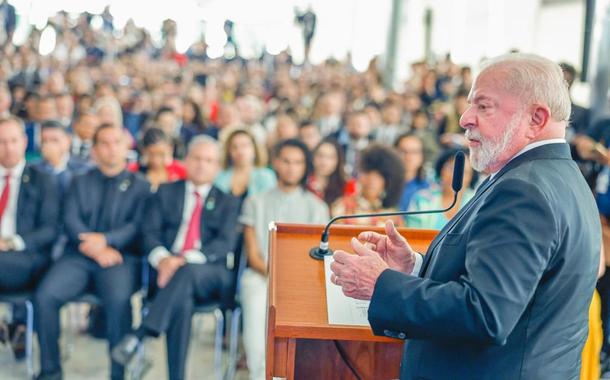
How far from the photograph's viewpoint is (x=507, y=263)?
3.90 feet

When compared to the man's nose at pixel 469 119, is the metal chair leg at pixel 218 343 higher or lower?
lower

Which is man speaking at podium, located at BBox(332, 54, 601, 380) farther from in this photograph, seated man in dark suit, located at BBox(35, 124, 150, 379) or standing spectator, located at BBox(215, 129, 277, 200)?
standing spectator, located at BBox(215, 129, 277, 200)

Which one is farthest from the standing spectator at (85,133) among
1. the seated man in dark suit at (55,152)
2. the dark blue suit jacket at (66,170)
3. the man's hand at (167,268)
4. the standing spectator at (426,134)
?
the standing spectator at (426,134)

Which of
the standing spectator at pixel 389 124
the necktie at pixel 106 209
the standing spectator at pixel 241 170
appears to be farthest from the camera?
the standing spectator at pixel 389 124

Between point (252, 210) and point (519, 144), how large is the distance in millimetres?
2248

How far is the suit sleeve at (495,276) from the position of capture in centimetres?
119

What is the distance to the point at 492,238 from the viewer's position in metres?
1.22

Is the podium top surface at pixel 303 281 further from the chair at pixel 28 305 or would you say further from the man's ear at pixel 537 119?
the chair at pixel 28 305

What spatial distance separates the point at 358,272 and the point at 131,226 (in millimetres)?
2368

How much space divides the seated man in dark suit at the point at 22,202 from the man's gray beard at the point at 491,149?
260 centimetres

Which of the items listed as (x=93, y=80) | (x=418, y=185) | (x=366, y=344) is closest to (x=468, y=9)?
(x=93, y=80)

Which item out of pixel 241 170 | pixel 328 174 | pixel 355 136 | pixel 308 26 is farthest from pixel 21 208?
pixel 308 26

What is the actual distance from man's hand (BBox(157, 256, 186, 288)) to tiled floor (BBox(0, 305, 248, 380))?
0.51 meters

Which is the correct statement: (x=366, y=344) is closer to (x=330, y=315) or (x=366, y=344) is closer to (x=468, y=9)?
(x=330, y=315)
